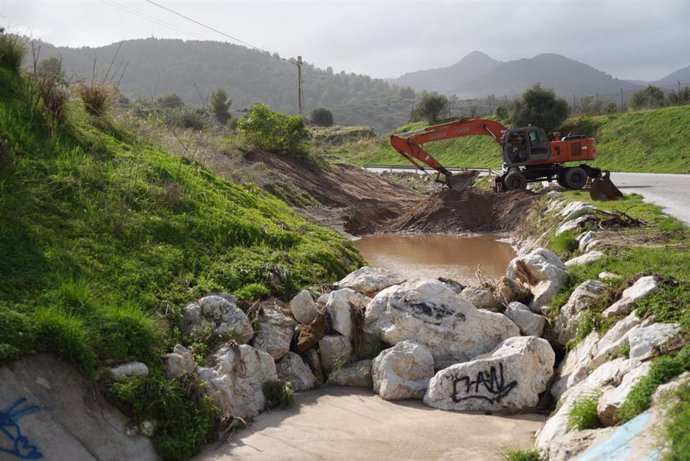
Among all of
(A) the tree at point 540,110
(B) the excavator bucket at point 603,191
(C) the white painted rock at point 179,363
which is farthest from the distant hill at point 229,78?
(C) the white painted rock at point 179,363

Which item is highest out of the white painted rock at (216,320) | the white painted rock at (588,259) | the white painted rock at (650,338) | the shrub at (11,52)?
the shrub at (11,52)

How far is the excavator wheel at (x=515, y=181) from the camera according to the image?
2491 centimetres

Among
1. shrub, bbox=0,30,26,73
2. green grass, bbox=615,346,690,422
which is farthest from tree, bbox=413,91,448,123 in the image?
green grass, bbox=615,346,690,422

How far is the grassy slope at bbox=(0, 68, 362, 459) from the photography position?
6.89m

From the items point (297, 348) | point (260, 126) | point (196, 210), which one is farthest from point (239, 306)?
point (260, 126)

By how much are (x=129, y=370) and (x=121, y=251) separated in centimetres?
280

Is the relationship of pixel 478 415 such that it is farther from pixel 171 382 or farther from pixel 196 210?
pixel 196 210

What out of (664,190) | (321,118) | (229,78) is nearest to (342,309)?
(664,190)

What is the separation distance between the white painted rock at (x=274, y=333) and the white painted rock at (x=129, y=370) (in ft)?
5.85

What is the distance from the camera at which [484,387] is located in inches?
305

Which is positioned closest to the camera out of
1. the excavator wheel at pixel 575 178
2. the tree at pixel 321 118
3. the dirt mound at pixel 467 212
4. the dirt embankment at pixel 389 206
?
the excavator wheel at pixel 575 178

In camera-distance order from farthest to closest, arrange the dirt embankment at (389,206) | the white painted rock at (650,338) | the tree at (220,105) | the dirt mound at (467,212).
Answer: the tree at (220,105) < the dirt embankment at (389,206) < the dirt mound at (467,212) < the white painted rock at (650,338)

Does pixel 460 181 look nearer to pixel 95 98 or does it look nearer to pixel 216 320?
pixel 95 98

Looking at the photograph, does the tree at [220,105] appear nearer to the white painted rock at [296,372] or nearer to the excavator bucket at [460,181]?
the excavator bucket at [460,181]
